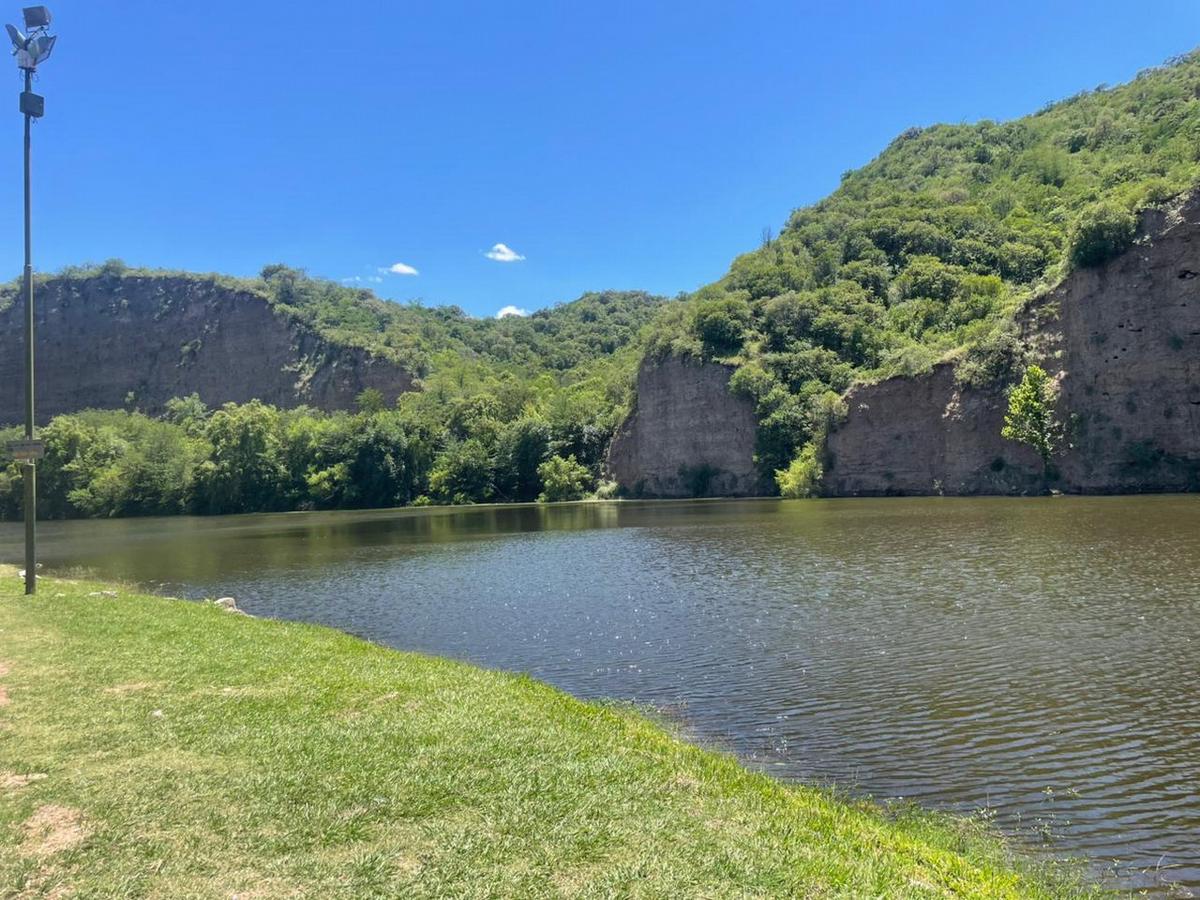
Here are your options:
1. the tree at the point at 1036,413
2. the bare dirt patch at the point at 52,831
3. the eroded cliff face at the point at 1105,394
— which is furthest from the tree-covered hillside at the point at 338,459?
the bare dirt patch at the point at 52,831

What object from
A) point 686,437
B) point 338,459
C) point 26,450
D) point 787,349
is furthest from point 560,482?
point 26,450

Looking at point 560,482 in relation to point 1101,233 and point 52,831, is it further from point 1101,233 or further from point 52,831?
point 52,831

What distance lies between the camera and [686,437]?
8500cm

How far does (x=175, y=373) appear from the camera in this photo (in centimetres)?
13938

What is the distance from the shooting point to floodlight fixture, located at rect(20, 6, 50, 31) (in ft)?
56.8

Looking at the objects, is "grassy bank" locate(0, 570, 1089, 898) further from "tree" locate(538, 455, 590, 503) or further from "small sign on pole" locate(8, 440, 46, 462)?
"tree" locate(538, 455, 590, 503)

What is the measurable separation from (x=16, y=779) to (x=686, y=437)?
79.6m

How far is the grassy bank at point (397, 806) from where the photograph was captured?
5270 mm

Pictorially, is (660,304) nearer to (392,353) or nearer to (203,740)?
(392,353)

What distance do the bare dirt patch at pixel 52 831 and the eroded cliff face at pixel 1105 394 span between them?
58.6m

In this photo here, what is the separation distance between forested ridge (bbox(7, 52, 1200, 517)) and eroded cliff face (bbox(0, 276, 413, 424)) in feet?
28.7

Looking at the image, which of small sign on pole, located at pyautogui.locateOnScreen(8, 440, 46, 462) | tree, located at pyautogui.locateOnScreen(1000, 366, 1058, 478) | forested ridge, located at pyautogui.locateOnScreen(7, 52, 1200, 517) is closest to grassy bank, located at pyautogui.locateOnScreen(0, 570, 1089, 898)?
small sign on pole, located at pyautogui.locateOnScreen(8, 440, 46, 462)

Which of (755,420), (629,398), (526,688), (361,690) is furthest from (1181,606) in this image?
(629,398)

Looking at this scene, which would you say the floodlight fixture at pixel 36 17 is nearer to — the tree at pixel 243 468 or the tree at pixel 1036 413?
the tree at pixel 1036 413
